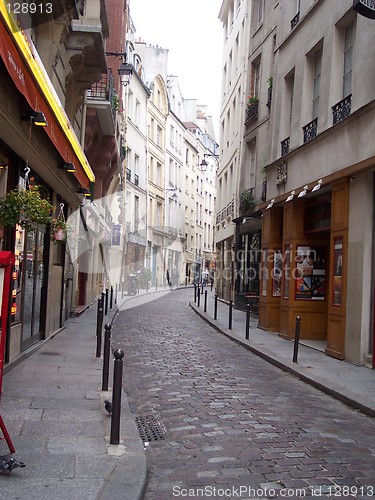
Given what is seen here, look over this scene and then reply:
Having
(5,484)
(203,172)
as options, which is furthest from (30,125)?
(203,172)

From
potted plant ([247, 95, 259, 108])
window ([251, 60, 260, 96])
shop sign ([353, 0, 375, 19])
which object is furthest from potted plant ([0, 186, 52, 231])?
window ([251, 60, 260, 96])

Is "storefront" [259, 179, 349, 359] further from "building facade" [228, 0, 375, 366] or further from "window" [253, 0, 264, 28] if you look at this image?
"window" [253, 0, 264, 28]

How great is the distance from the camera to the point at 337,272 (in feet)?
34.5

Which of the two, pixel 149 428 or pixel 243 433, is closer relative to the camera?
pixel 243 433

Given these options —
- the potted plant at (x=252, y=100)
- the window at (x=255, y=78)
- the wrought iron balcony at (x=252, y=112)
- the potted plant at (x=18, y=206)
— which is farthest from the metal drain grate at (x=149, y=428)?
the window at (x=255, y=78)

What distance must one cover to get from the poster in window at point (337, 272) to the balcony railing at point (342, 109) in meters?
2.54

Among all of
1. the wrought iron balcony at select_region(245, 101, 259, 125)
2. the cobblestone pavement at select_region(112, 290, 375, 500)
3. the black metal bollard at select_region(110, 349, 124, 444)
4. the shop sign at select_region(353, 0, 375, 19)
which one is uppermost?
the wrought iron balcony at select_region(245, 101, 259, 125)

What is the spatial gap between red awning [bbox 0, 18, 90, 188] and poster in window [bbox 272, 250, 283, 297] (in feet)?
23.6

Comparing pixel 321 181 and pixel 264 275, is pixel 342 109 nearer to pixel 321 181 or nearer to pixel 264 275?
pixel 321 181

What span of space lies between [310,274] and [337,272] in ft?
8.25

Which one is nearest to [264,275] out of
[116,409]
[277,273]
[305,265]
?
[277,273]

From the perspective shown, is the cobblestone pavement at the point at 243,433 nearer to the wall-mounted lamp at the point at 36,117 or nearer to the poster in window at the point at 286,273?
the poster in window at the point at 286,273

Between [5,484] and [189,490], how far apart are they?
132 centimetres

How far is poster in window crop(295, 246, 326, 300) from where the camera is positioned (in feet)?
42.5
